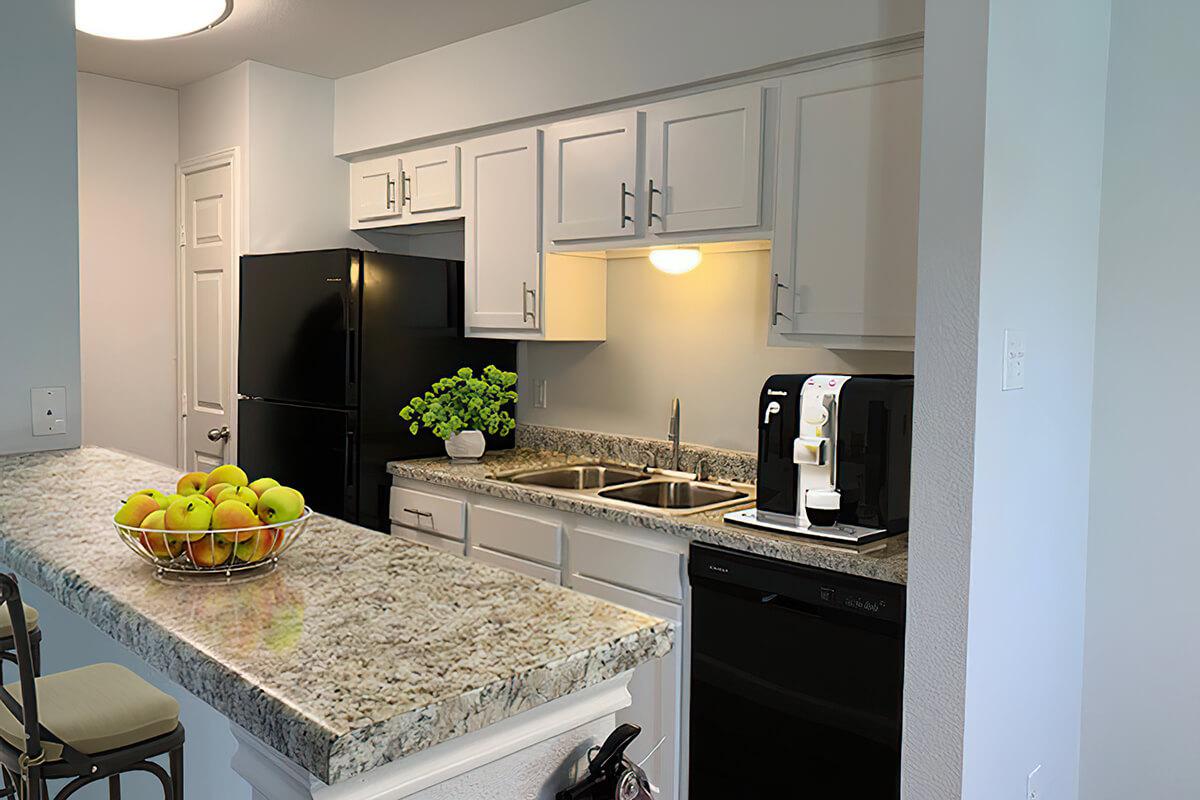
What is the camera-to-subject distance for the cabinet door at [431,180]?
11.6 ft

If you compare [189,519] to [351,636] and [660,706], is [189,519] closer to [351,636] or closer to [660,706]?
[351,636]

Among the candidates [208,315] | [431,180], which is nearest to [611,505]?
[431,180]

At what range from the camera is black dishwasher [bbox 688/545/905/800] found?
2.05 metres

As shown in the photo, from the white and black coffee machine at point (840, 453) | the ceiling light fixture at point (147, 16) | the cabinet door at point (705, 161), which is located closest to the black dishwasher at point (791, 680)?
the white and black coffee machine at point (840, 453)

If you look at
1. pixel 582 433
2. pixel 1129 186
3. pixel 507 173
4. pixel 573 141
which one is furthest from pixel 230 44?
pixel 1129 186

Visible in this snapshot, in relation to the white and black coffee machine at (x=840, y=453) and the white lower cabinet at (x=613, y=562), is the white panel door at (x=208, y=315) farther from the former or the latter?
the white and black coffee machine at (x=840, y=453)

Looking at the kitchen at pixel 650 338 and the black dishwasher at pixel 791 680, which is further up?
the kitchen at pixel 650 338

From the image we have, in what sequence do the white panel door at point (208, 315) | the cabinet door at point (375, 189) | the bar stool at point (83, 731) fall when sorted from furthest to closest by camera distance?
1. the white panel door at point (208, 315)
2. the cabinet door at point (375, 189)
3. the bar stool at point (83, 731)

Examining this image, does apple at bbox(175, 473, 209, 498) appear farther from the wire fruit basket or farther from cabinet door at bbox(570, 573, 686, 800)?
cabinet door at bbox(570, 573, 686, 800)

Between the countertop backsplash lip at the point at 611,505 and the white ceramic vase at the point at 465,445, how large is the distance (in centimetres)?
4

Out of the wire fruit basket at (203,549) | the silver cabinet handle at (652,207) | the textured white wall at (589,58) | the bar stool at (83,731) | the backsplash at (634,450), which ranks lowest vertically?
the bar stool at (83,731)

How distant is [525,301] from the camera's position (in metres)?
3.32

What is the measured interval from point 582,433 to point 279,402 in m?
1.19

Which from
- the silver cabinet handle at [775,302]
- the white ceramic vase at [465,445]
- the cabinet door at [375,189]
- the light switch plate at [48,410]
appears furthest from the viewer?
the cabinet door at [375,189]
